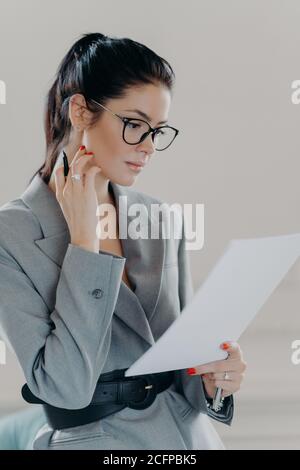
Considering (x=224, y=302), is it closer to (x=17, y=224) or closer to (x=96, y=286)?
(x=96, y=286)

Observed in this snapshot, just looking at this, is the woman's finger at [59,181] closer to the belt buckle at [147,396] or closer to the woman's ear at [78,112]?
the woman's ear at [78,112]

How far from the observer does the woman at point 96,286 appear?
1.12m

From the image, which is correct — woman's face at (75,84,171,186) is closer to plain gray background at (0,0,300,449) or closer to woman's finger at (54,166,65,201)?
woman's finger at (54,166,65,201)

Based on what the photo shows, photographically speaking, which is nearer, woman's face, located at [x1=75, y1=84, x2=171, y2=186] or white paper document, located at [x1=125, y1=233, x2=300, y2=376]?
white paper document, located at [x1=125, y1=233, x2=300, y2=376]

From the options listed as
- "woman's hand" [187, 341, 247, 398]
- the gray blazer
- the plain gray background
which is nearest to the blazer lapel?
the gray blazer

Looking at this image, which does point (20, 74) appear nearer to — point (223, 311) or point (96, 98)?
point (96, 98)

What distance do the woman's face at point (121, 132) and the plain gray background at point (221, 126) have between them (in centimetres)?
83

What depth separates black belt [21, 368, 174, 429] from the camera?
1.19 m

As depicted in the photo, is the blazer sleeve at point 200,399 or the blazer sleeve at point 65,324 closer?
the blazer sleeve at point 65,324

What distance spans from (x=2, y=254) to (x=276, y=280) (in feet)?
1.59

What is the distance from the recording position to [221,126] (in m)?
2.22

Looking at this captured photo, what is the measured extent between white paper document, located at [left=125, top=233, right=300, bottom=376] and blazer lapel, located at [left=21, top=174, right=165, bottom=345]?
0.52 feet

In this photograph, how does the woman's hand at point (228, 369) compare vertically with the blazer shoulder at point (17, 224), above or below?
below

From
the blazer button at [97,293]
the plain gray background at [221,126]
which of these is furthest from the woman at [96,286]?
the plain gray background at [221,126]
